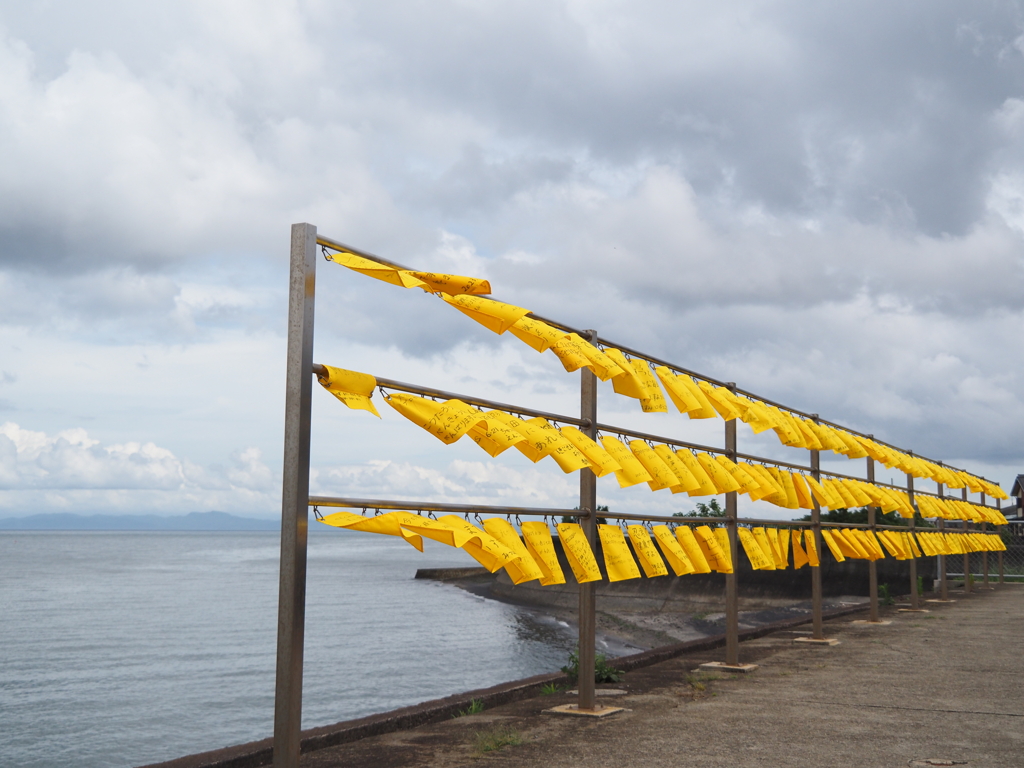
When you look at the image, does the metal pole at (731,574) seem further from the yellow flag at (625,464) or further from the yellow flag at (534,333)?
the yellow flag at (534,333)

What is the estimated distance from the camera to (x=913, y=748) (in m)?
5.24

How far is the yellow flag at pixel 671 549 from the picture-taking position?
680 centimetres

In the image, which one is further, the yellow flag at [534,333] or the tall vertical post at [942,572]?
the tall vertical post at [942,572]

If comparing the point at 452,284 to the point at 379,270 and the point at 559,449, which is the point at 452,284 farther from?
the point at 559,449

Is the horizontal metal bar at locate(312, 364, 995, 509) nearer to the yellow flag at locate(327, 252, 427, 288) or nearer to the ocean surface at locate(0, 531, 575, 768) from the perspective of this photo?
the yellow flag at locate(327, 252, 427, 288)

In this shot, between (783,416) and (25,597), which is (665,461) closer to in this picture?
(783,416)

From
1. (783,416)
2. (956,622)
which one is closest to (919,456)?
(956,622)

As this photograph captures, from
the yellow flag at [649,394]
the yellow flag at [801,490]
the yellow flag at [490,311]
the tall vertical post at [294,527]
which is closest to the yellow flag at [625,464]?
the yellow flag at [649,394]

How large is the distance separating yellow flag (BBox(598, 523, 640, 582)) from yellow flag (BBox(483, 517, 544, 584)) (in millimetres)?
946

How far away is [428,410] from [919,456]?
14.4m

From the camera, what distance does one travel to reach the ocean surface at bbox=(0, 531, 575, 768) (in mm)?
14805

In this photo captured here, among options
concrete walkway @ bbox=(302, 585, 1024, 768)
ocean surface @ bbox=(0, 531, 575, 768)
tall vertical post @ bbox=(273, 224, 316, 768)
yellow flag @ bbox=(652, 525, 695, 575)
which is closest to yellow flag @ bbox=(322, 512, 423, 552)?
tall vertical post @ bbox=(273, 224, 316, 768)

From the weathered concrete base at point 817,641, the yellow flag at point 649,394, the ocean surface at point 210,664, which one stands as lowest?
the ocean surface at point 210,664

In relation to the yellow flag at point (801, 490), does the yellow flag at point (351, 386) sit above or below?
above
